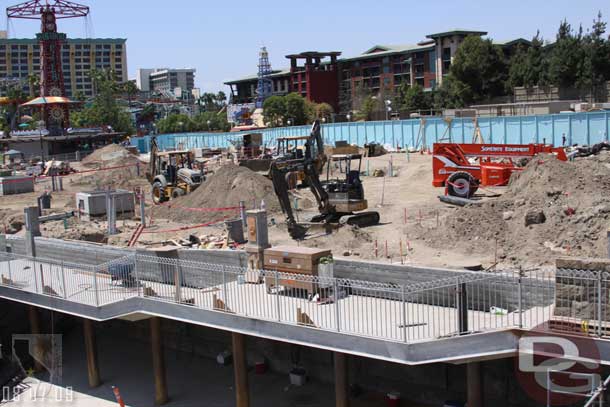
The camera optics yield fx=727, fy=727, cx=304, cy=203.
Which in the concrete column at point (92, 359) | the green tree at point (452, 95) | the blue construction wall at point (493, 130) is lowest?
the concrete column at point (92, 359)

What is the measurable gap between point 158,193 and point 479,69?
47503 millimetres

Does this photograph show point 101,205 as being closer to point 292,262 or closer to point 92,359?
point 92,359

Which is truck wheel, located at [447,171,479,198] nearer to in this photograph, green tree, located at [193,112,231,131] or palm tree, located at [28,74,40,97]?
green tree, located at [193,112,231,131]

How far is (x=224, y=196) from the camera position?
35438 mm

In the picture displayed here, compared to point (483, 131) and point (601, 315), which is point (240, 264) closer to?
point (601, 315)

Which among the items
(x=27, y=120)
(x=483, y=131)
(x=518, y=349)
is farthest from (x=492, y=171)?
(x=27, y=120)

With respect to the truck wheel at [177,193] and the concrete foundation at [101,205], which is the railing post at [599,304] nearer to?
the concrete foundation at [101,205]

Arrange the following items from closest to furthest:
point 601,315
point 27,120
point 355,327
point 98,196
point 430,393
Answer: point 601,315 < point 355,327 < point 430,393 < point 98,196 < point 27,120

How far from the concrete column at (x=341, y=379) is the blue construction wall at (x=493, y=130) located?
37.6 metres

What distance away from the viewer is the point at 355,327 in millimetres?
14008

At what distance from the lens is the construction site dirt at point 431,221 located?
2323 centimetres

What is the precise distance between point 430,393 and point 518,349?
13.5 ft

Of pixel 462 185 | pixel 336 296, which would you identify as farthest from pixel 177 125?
pixel 336 296

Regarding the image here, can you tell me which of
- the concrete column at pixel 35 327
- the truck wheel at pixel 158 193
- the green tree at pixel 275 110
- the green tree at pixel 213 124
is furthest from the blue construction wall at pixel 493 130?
the green tree at pixel 213 124
